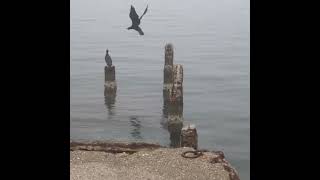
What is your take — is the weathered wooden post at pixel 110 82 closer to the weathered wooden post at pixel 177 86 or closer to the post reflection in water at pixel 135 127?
the post reflection in water at pixel 135 127

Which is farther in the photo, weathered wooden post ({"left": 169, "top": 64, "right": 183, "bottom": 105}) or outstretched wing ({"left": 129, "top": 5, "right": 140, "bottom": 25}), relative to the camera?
weathered wooden post ({"left": 169, "top": 64, "right": 183, "bottom": 105})

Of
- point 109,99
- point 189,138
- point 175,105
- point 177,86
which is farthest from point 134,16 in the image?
point 109,99

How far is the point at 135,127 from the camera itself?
829 inches

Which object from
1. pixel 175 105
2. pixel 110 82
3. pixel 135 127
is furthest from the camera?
pixel 110 82

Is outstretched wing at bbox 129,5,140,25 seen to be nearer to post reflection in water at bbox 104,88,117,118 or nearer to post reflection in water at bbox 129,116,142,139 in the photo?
post reflection in water at bbox 129,116,142,139

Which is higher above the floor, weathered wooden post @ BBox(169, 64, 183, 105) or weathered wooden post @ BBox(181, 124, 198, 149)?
weathered wooden post @ BBox(169, 64, 183, 105)

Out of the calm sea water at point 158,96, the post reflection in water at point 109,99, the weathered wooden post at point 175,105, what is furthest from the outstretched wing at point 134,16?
the post reflection in water at point 109,99

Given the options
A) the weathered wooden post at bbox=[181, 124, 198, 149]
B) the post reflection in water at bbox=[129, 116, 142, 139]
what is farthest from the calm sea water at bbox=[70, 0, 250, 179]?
the weathered wooden post at bbox=[181, 124, 198, 149]

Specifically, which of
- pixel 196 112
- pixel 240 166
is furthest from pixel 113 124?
pixel 240 166

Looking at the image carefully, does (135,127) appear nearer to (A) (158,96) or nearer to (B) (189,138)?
(A) (158,96)

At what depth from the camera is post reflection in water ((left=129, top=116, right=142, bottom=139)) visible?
1997 centimetres
